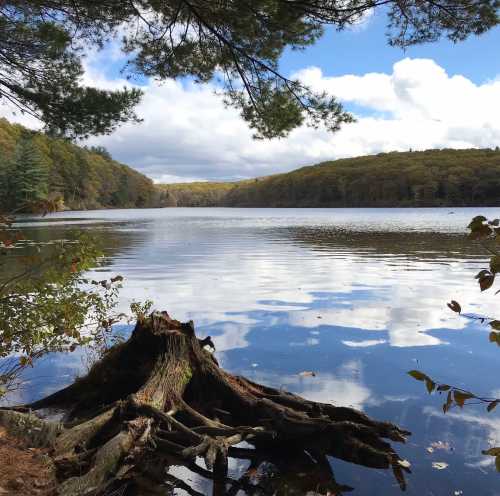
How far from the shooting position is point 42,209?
491cm

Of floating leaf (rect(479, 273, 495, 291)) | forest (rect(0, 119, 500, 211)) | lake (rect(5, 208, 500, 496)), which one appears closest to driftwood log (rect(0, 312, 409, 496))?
lake (rect(5, 208, 500, 496))

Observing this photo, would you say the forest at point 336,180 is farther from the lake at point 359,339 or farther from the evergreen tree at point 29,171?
the lake at point 359,339

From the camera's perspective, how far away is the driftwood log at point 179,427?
197 inches

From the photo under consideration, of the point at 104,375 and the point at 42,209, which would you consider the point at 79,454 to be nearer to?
the point at 104,375

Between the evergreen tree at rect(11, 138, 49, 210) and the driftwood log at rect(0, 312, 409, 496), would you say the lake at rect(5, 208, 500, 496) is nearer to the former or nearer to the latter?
the driftwood log at rect(0, 312, 409, 496)

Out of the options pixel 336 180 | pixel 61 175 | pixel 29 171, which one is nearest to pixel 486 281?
pixel 29 171

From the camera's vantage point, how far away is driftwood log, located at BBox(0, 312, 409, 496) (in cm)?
500

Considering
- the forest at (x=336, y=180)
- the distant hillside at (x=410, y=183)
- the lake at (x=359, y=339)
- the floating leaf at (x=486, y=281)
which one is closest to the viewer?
the floating leaf at (x=486, y=281)

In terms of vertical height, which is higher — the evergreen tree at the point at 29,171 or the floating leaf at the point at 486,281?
the evergreen tree at the point at 29,171

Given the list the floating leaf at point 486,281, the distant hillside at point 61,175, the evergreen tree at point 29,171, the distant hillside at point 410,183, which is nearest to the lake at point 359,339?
the floating leaf at point 486,281

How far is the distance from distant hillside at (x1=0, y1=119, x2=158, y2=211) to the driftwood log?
251cm

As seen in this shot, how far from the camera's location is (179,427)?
5.44 metres

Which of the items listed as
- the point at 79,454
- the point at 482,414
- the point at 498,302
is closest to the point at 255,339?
the point at 482,414

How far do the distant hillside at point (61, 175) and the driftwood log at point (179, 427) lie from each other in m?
2.51
